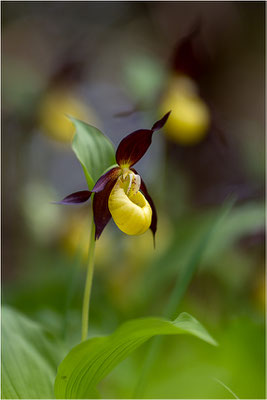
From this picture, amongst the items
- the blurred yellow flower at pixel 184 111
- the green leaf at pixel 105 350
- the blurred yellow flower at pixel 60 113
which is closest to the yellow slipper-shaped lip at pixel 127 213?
the green leaf at pixel 105 350

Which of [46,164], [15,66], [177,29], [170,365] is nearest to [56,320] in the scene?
[170,365]

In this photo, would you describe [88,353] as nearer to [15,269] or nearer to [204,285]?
[204,285]

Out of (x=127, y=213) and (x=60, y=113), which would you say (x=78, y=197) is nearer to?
(x=127, y=213)

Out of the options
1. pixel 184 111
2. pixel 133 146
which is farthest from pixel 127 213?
pixel 184 111

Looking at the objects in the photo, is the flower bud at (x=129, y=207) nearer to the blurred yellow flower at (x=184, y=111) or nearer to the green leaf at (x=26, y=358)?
the green leaf at (x=26, y=358)

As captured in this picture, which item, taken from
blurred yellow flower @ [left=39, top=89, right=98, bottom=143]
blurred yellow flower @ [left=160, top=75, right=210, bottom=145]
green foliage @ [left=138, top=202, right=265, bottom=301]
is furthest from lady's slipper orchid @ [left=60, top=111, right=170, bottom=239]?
blurred yellow flower @ [left=39, top=89, right=98, bottom=143]

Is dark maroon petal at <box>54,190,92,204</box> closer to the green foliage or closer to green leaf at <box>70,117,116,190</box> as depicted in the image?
green leaf at <box>70,117,116,190</box>
